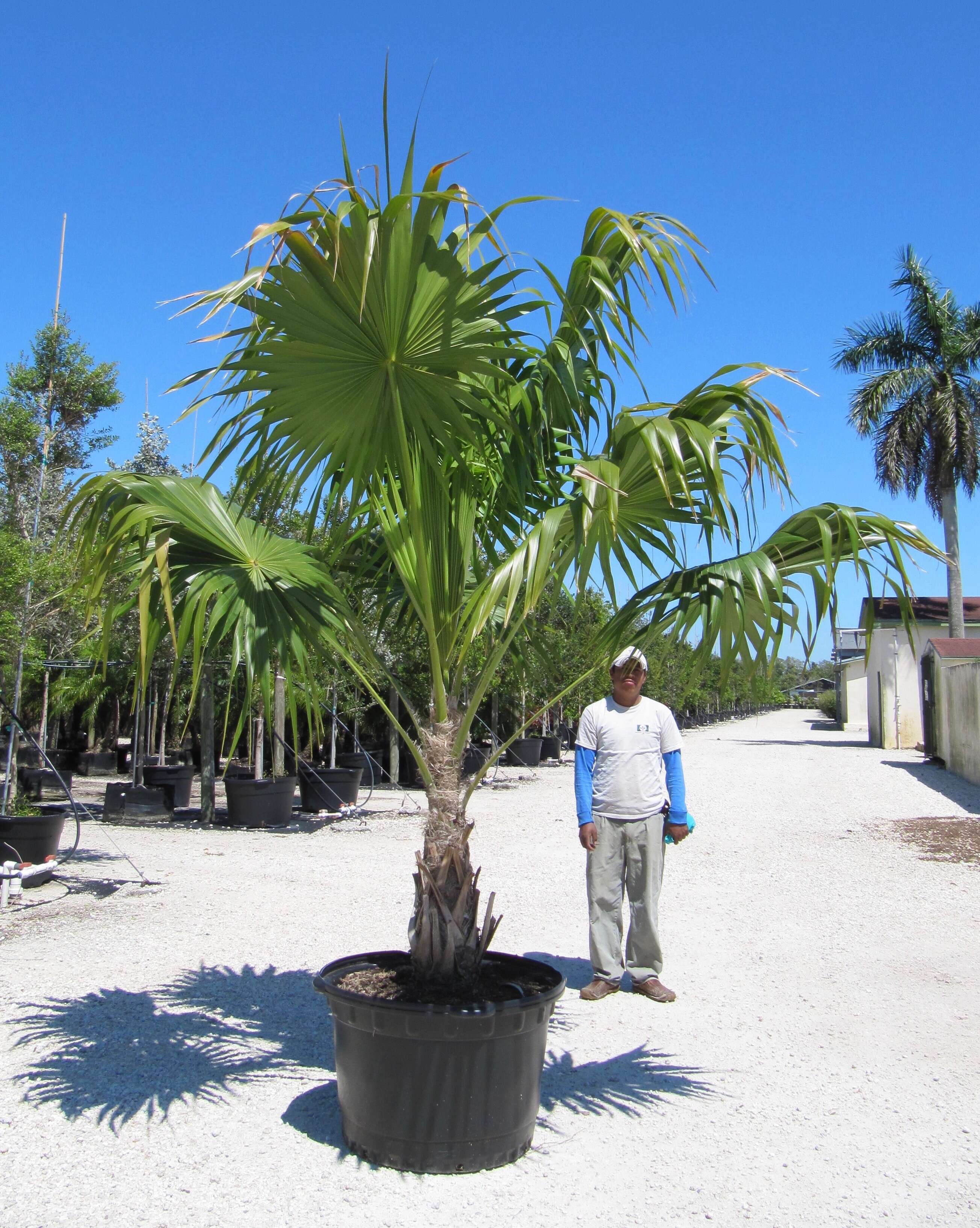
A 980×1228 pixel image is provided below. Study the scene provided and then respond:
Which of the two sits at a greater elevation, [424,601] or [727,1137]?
[424,601]

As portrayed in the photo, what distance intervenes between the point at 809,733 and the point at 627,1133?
132 ft

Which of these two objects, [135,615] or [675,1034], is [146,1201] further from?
[135,615]

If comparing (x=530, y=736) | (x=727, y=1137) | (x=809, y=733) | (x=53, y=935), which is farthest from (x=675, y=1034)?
(x=809, y=733)

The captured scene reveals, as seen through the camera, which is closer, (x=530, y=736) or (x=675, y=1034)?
(x=675, y=1034)

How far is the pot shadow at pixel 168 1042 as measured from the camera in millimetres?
3785

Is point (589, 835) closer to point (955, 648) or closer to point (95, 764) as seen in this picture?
point (95, 764)

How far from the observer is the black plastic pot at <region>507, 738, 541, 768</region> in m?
22.3

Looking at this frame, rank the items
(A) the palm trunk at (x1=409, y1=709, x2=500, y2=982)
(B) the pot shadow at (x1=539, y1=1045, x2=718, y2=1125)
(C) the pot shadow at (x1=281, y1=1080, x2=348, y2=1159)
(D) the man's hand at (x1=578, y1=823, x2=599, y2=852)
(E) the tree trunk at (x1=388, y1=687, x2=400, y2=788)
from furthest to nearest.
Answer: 1. (E) the tree trunk at (x1=388, y1=687, x2=400, y2=788)
2. (D) the man's hand at (x1=578, y1=823, x2=599, y2=852)
3. (B) the pot shadow at (x1=539, y1=1045, x2=718, y2=1125)
4. (A) the palm trunk at (x1=409, y1=709, x2=500, y2=982)
5. (C) the pot shadow at (x1=281, y1=1080, x2=348, y2=1159)


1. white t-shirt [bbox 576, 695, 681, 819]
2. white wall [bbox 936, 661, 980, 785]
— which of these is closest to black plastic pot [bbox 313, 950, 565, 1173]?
white t-shirt [bbox 576, 695, 681, 819]

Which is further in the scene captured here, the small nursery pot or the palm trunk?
the small nursery pot

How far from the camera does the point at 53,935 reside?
20.6 ft

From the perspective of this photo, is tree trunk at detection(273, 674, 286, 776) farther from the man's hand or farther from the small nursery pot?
the small nursery pot

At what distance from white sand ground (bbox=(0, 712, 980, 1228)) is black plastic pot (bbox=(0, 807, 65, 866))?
62cm

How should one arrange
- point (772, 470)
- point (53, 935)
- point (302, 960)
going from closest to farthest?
point (772, 470)
point (302, 960)
point (53, 935)
